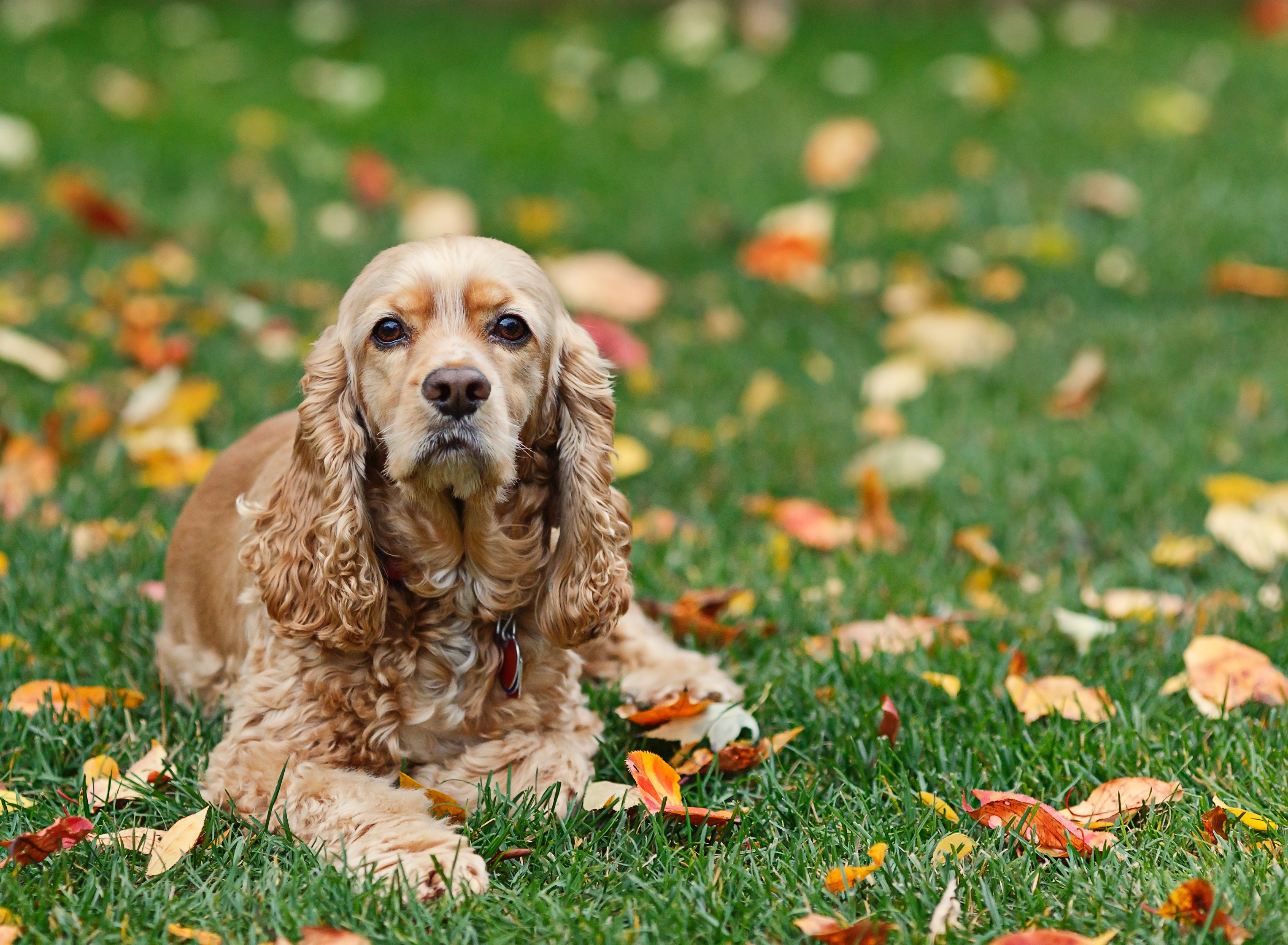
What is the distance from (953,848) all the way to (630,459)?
231 centimetres

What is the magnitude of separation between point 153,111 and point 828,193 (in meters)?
4.23

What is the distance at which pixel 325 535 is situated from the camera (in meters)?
3.05

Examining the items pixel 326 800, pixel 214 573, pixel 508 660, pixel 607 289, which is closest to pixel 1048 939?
pixel 508 660

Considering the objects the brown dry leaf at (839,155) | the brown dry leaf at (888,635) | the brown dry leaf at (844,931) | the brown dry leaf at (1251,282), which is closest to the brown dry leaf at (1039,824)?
the brown dry leaf at (844,931)

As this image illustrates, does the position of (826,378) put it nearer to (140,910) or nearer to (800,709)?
(800,709)

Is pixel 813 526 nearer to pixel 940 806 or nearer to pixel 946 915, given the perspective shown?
pixel 940 806

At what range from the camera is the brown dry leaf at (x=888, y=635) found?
3.74 m

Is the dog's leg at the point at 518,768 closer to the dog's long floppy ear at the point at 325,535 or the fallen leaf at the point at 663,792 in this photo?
the fallen leaf at the point at 663,792

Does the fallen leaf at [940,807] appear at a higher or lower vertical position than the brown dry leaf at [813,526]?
higher

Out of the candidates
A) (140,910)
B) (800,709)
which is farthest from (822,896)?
(140,910)

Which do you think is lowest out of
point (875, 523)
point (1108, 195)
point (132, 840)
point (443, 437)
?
point (875, 523)

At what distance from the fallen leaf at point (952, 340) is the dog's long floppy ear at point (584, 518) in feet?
10.3

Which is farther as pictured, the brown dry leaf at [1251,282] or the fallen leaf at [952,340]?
the brown dry leaf at [1251,282]

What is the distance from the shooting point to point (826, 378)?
234 inches
